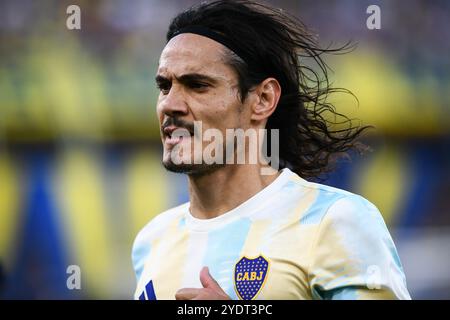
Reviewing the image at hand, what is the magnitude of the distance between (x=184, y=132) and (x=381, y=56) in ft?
13.4

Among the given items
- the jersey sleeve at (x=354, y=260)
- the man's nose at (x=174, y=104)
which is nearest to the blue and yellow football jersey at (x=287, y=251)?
the jersey sleeve at (x=354, y=260)

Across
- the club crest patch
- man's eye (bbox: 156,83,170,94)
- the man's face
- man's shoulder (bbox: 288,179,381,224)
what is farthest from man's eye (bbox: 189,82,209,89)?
the club crest patch

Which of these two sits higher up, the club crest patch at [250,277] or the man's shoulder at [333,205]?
the man's shoulder at [333,205]

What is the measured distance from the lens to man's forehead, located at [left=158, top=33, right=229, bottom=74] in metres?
3.18

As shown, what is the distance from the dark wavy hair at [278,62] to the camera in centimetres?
334

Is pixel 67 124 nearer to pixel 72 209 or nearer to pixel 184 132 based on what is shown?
pixel 72 209

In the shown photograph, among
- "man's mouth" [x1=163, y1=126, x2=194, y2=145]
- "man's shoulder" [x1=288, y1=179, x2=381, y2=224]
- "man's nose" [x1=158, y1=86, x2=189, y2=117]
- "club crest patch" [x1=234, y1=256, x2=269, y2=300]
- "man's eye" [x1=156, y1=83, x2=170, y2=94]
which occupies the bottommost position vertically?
"club crest patch" [x1=234, y1=256, x2=269, y2=300]

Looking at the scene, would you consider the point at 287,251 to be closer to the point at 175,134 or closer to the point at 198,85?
the point at 175,134

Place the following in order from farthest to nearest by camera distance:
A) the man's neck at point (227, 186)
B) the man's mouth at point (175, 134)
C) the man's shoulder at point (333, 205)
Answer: the man's neck at point (227, 186), the man's mouth at point (175, 134), the man's shoulder at point (333, 205)

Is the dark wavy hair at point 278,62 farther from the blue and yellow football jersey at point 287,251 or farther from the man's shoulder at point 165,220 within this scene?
the man's shoulder at point 165,220

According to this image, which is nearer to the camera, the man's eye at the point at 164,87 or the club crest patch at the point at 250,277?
the club crest patch at the point at 250,277

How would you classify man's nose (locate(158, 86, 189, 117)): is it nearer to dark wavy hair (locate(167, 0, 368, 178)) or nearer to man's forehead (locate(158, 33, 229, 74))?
man's forehead (locate(158, 33, 229, 74))

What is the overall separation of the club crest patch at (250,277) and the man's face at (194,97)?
0.45 metres
